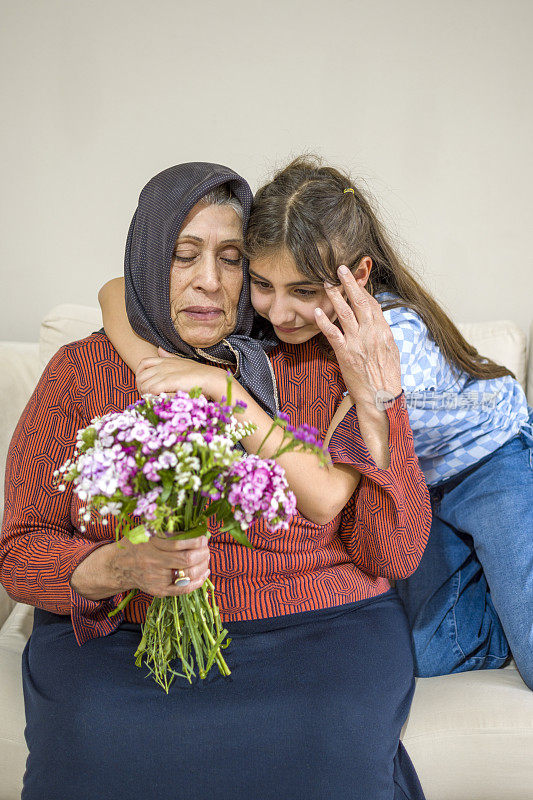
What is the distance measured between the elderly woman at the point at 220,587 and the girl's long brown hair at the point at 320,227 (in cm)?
8

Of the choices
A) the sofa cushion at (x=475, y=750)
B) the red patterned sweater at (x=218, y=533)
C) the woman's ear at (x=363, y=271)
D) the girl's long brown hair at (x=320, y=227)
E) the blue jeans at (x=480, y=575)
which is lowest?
the sofa cushion at (x=475, y=750)

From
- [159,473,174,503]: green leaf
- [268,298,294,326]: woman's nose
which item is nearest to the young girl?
[268,298,294,326]: woman's nose

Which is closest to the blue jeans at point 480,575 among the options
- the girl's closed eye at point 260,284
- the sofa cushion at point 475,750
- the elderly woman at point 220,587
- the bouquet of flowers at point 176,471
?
the sofa cushion at point 475,750

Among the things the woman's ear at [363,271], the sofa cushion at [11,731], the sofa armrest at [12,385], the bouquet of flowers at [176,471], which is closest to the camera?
the bouquet of flowers at [176,471]

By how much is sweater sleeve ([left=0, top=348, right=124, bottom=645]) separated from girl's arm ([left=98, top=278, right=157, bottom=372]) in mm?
114

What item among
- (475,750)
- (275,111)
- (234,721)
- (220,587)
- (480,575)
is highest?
(275,111)

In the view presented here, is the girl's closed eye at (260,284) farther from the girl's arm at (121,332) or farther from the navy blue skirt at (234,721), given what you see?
the navy blue skirt at (234,721)

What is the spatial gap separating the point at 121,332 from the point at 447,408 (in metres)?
0.80

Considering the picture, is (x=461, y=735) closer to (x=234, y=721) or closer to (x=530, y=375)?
(x=234, y=721)

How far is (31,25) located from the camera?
92.7 inches

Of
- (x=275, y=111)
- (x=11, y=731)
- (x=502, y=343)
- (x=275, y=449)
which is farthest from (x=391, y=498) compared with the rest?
(x=275, y=111)

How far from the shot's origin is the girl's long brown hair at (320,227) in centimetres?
143

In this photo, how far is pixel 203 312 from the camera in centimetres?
151

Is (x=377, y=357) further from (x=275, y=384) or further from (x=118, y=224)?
(x=118, y=224)
